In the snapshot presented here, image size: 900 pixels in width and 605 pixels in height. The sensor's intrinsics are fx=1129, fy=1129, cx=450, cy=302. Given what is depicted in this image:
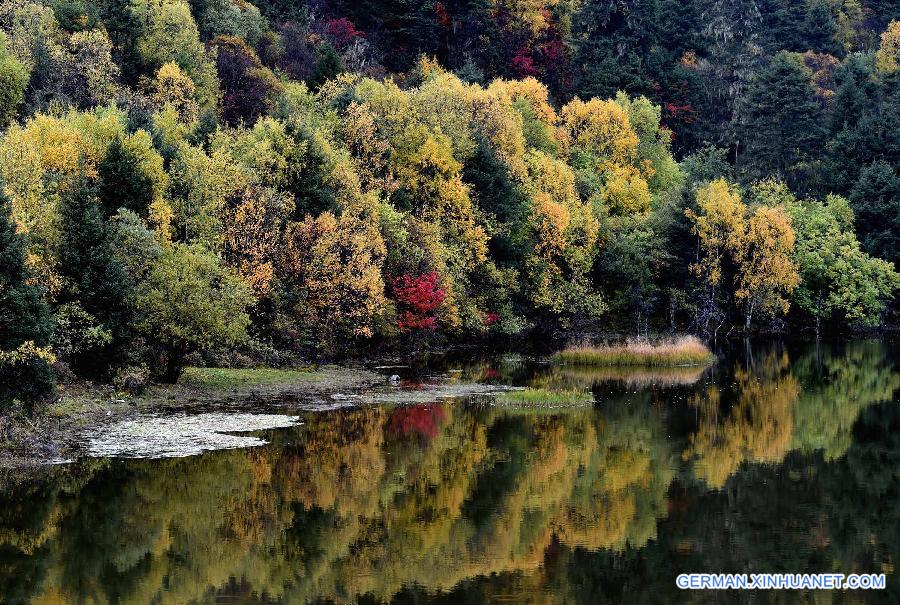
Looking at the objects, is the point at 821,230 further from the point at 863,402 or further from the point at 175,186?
the point at 175,186

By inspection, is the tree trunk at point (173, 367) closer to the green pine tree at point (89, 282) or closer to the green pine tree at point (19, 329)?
the green pine tree at point (89, 282)

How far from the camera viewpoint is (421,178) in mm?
76125

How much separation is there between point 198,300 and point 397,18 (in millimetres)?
82288

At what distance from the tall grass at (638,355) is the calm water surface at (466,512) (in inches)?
825

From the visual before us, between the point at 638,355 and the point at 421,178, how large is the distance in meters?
19.4

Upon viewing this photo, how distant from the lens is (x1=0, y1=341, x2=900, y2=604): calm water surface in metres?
23.9

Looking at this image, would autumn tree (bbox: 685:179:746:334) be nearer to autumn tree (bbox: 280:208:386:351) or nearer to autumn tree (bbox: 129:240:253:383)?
autumn tree (bbox: 280:208:386:351)

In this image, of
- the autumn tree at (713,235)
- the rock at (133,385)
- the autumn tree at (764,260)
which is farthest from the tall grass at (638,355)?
the rock at (133,385)

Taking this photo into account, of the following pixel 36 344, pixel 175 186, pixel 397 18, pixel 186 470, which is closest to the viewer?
pixel 186 470

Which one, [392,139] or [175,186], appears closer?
[175,186]

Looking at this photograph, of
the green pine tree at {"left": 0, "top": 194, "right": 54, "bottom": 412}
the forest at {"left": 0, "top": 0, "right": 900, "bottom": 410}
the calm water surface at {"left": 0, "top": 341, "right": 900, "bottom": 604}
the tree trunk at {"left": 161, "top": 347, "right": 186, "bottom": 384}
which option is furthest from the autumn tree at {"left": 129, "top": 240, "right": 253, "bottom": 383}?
the green pine tree at {"left": 0, "top": 194, "right": 54, "bottom": 412}

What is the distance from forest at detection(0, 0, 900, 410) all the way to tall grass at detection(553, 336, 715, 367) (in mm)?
8749

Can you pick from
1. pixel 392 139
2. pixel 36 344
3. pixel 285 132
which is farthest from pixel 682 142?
pixel 36 344

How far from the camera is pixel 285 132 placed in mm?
64938
